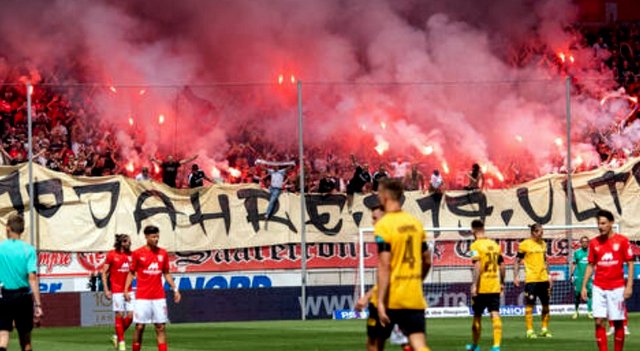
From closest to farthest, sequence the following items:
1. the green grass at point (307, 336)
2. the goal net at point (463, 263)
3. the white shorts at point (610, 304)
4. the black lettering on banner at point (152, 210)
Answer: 1. the white shorts at point (610, 304)
2. the green grass at point (307, 336)
3. the black lettering on banner at point (152, 210)
4. the goal net at point (463, 263)

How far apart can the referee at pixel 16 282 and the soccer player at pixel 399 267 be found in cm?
602

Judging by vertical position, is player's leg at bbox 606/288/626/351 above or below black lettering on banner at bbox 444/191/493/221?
below

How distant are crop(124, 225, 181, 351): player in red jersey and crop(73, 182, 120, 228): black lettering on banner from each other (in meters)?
15.8

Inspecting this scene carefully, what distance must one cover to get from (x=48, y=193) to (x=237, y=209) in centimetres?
500

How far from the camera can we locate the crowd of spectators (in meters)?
42.1

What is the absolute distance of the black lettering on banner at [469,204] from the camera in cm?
4212

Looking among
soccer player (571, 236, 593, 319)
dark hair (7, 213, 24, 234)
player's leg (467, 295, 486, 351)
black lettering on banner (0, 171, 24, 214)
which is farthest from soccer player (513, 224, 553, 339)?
dark hair (7, 213, 24, 234)

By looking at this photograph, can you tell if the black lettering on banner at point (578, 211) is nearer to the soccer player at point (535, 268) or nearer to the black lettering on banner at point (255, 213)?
the black lettering on banner at point (255, 213)

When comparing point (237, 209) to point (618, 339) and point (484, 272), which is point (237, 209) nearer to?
point (484, 272)

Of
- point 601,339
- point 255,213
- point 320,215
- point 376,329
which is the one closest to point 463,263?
point 320,215

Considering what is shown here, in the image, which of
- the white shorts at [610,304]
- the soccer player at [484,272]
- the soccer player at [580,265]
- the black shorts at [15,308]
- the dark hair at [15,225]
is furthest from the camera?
the soccer player at [580,265]

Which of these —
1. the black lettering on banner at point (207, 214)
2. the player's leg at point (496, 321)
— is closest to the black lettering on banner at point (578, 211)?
the black lettering on banner at point (207, 214)

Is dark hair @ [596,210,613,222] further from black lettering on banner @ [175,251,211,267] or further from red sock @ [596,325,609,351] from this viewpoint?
black lettering on banner @ [175,251,211,267]

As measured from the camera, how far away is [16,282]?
1980cm
